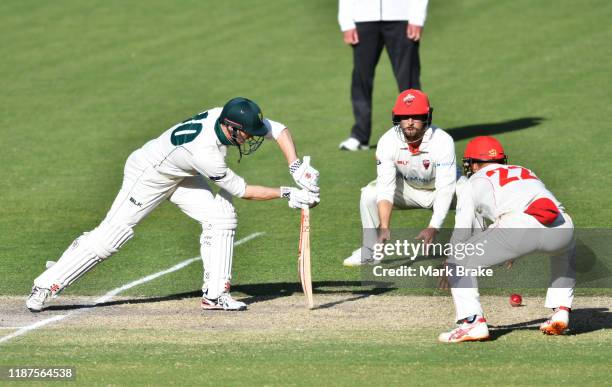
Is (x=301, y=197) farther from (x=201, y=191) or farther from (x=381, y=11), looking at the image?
(x=381, y=11)

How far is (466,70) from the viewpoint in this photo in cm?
2536

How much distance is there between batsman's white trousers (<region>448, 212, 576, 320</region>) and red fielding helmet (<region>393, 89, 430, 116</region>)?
2.53m

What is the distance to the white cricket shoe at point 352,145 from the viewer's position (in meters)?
20.0

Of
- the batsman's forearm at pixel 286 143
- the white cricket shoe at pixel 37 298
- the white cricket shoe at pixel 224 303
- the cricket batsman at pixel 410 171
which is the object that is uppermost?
the batsman's forearm at pixel 286 143

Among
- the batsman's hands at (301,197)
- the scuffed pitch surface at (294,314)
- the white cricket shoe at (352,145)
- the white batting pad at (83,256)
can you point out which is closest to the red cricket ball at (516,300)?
the scuffed pitch surface at (294,314)

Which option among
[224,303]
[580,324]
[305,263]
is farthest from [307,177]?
[580,324]

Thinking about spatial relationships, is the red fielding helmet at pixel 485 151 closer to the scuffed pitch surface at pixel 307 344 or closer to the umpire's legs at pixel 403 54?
the scuffed pitch surface at pixel 307 344

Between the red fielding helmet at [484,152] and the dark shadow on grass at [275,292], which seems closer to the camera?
the red fielding helmet at [484,152]

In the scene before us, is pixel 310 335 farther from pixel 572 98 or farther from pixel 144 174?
pixel 572 98

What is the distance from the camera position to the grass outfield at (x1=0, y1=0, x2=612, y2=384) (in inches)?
382

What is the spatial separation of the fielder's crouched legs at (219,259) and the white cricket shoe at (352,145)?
851 centimetres

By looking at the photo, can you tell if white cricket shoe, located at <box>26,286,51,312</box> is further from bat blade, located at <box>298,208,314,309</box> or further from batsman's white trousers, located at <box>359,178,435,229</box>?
batsman's white trousers, located at <box>359,178,435,229</box>

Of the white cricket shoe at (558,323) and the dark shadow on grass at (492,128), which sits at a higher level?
the dark shadow on grass at (492,128)

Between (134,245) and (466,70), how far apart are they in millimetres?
12481
